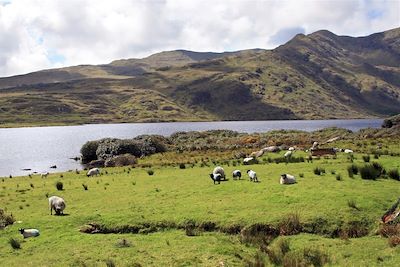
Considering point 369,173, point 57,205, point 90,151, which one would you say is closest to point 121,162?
point 90,151

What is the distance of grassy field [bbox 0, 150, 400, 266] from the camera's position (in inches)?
658

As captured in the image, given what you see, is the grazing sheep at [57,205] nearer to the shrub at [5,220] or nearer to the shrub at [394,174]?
the shrub at [5,220]

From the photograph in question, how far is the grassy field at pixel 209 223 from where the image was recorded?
16719mm

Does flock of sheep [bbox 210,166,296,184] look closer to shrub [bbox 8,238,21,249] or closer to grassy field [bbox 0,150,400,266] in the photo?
grassy field [bbox 0,150,400,266]

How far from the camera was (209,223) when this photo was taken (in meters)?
20.9

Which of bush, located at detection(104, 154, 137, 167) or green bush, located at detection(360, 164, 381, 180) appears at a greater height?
green bush, located at detection(360, 164, 381, 180)

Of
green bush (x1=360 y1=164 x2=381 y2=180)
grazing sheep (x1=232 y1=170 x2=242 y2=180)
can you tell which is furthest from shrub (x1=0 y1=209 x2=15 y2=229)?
green bush (x1=360 y1=164 x2=381 y2=180)

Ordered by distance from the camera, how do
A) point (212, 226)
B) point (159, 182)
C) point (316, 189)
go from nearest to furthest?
point (212, 226)
point (316, 189)
point (159, 182)

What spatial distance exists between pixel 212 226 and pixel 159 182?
1406 centimetres

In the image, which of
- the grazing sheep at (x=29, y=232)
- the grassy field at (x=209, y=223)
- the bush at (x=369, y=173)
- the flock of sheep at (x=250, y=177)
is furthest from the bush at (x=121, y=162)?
the grazing sheep at (x=29, y=232)

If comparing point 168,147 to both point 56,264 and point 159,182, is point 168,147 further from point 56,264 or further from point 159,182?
point 56,264

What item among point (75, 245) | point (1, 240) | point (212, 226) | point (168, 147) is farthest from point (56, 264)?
point (168, 147)

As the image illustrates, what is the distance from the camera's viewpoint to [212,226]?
68.0 ft

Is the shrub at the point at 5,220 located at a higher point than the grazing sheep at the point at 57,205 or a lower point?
lower
